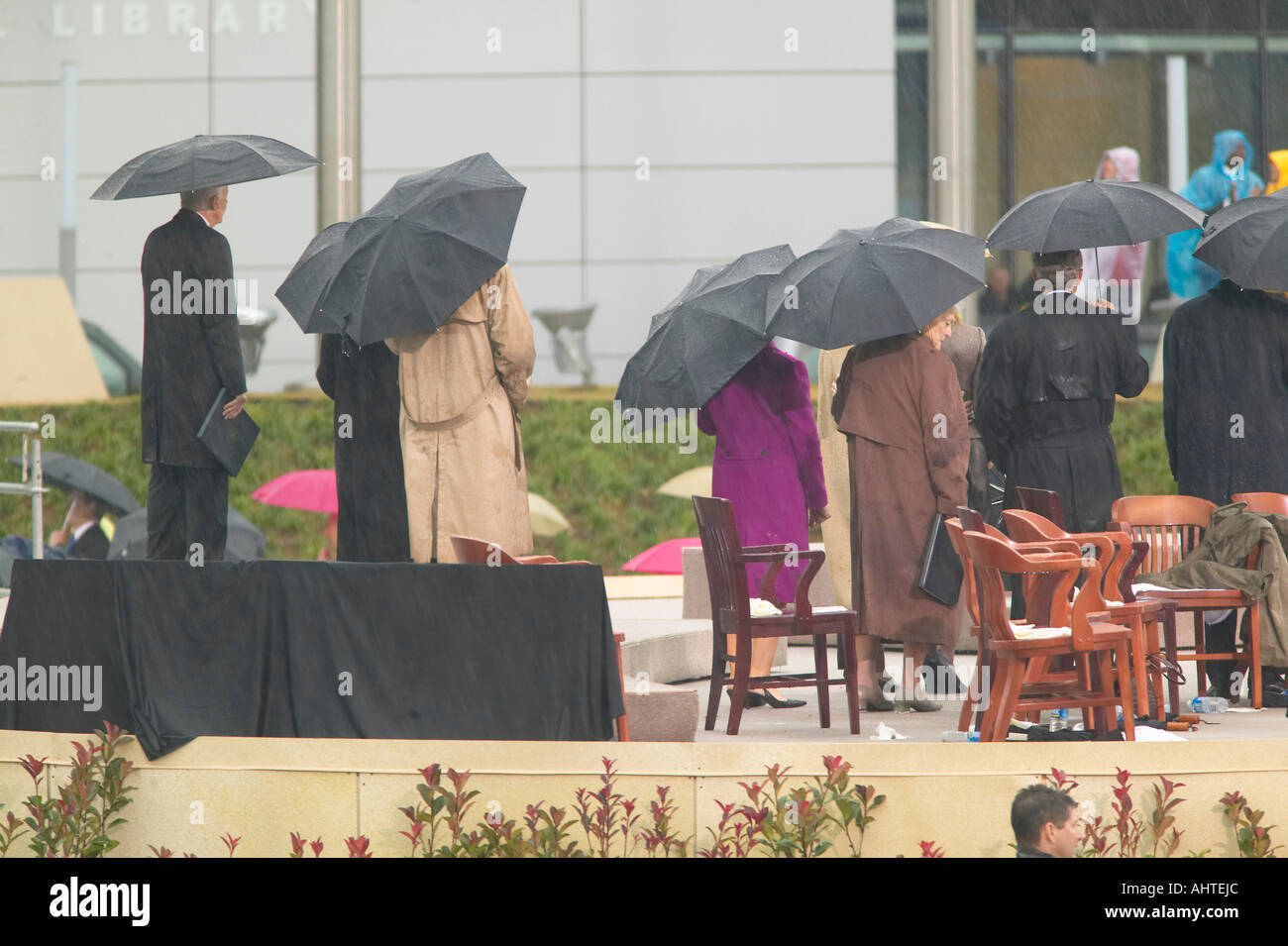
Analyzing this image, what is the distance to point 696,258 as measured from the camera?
57.4 feet

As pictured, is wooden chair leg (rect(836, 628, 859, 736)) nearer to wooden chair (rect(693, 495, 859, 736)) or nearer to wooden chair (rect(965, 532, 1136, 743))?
wooden chair (rect(693, 495, 859, 736))

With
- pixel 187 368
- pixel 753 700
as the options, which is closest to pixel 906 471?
pixel 753 700

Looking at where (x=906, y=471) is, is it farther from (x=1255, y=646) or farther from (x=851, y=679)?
(x=1255, y=646)

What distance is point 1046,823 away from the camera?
6.19 m

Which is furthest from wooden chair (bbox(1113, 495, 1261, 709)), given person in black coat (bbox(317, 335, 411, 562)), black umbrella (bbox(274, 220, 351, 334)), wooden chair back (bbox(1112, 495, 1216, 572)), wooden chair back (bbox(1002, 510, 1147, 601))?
black umbrella (bbox(274, 220, 351, 334))

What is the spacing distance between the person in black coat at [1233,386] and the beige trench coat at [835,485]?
1645 millimetres

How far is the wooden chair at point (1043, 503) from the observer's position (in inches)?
301

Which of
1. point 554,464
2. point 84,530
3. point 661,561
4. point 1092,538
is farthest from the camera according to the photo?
point 554,464

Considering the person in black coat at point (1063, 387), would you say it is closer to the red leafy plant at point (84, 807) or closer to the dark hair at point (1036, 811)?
the dark hair at point (1036, 811)

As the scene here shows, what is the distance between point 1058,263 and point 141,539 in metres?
7.01

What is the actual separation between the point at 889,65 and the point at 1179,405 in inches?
379

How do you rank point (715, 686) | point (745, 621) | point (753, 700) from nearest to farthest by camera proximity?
point (745, 621) < point (715, 686) < point (753, 700)

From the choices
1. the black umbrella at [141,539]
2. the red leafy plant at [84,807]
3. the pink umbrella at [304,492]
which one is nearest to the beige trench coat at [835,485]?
the pink umbrella at [304,492]
